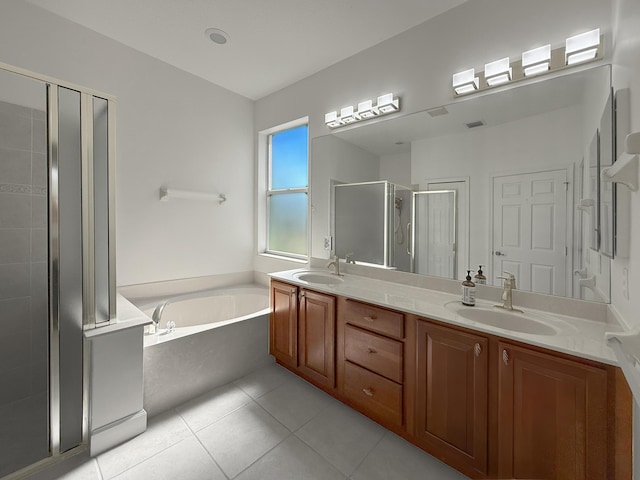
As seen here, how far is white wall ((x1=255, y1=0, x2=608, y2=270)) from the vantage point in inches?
58.6

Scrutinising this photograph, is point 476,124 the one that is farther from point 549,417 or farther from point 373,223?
point 549,417

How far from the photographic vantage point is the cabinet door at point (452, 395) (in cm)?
127

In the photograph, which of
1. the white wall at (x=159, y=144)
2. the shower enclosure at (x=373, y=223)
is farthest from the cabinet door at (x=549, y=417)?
the white wall at (x=159, y=144)

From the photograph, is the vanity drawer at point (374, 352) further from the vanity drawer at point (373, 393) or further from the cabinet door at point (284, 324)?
the cabinet door at point (284, 324)

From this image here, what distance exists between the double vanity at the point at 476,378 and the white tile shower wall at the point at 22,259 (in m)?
1.54

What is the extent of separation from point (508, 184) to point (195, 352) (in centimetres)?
234

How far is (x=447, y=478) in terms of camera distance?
1.38 meters

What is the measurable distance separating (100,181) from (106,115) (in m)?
0.38

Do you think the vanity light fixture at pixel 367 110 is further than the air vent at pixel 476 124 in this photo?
Yes

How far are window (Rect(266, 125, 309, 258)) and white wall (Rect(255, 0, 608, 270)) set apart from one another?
0.45 meters

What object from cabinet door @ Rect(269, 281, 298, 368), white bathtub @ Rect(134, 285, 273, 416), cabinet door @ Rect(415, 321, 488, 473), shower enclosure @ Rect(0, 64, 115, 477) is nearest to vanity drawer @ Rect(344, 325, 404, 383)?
cabinet door @ Rect(415, 321, 488, 473)

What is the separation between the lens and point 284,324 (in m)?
2.28

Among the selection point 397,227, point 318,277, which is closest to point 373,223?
point 397,227

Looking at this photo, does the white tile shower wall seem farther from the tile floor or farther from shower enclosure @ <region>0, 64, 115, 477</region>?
the tile floor
